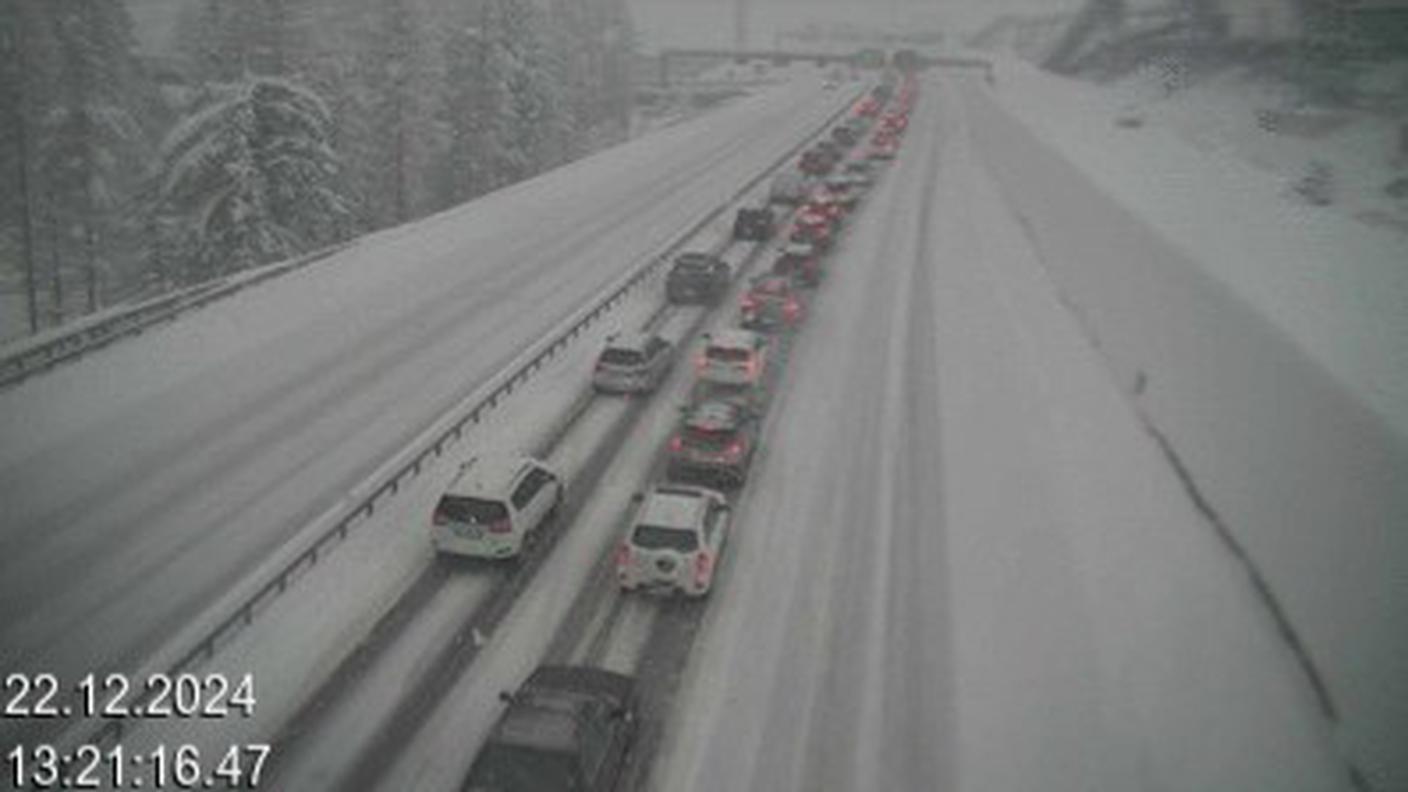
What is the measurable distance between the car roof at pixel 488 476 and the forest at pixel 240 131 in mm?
27897

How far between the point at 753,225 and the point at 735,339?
2181 centimetres

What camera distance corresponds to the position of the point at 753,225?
52.2 metres

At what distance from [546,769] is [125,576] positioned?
10.7 meters

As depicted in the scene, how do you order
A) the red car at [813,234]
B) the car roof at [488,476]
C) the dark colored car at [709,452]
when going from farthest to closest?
the red car at [813,234] → the dark colored car at [709,452] → the car roof at [488,476]

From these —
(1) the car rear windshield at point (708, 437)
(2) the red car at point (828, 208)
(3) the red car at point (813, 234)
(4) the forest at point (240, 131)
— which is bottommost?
(1) the car rear windshield at point (708, 437)

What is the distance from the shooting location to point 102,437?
25.9 m

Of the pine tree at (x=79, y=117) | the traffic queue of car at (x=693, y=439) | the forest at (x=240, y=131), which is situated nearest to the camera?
the traffic queue of car at (x=693, y=439)

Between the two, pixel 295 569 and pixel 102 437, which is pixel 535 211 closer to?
pixel 102 437

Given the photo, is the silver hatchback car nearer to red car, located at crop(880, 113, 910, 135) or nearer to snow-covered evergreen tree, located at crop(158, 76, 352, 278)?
snow-covered evergreen tree, located at crop(158, 76, 352, 278)

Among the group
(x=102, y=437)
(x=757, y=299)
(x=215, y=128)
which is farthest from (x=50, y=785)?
(x=215, y=128)

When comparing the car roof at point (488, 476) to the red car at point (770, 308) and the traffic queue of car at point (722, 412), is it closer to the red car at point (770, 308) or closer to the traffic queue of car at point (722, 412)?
the traffic queue of car at point (722, 412)

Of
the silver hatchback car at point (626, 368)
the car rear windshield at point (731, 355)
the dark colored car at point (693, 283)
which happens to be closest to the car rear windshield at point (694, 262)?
the dark colored car at point (693, 283)

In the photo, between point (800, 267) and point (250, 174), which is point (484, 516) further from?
point (250, 174)

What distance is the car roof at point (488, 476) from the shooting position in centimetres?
2116
